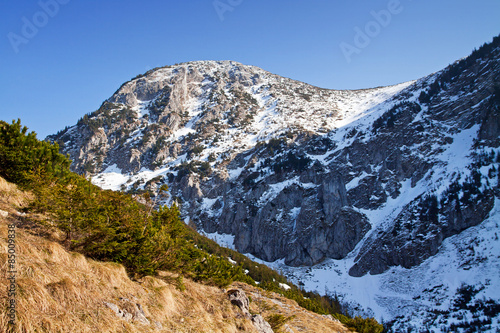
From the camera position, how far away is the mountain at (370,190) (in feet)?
256

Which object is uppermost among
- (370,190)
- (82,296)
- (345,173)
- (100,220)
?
(345,173)

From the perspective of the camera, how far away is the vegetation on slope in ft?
27.6

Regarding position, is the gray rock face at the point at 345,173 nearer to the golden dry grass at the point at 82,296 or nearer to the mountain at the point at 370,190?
the mountain at the point at 370,190

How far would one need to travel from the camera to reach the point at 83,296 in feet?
21.1

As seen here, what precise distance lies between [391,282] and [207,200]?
101 metres

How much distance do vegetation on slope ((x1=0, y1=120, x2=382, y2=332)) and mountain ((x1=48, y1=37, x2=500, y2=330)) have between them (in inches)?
2846

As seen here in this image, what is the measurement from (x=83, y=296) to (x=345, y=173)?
14353cm

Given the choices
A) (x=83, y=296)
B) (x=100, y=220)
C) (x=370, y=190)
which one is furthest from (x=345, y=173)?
(x=83, y=296)

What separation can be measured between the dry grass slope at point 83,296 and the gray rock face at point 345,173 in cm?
10140

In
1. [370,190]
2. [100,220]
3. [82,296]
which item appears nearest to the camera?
[82,296]

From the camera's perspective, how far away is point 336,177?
134m

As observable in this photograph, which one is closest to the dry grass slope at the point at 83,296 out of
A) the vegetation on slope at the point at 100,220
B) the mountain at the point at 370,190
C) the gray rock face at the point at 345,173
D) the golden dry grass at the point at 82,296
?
the golden dry grass at the point at 82,296

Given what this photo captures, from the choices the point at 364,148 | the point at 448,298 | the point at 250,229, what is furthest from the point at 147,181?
the point at 448,298

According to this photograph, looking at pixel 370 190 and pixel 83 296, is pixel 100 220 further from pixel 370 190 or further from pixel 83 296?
pixel 370 190
